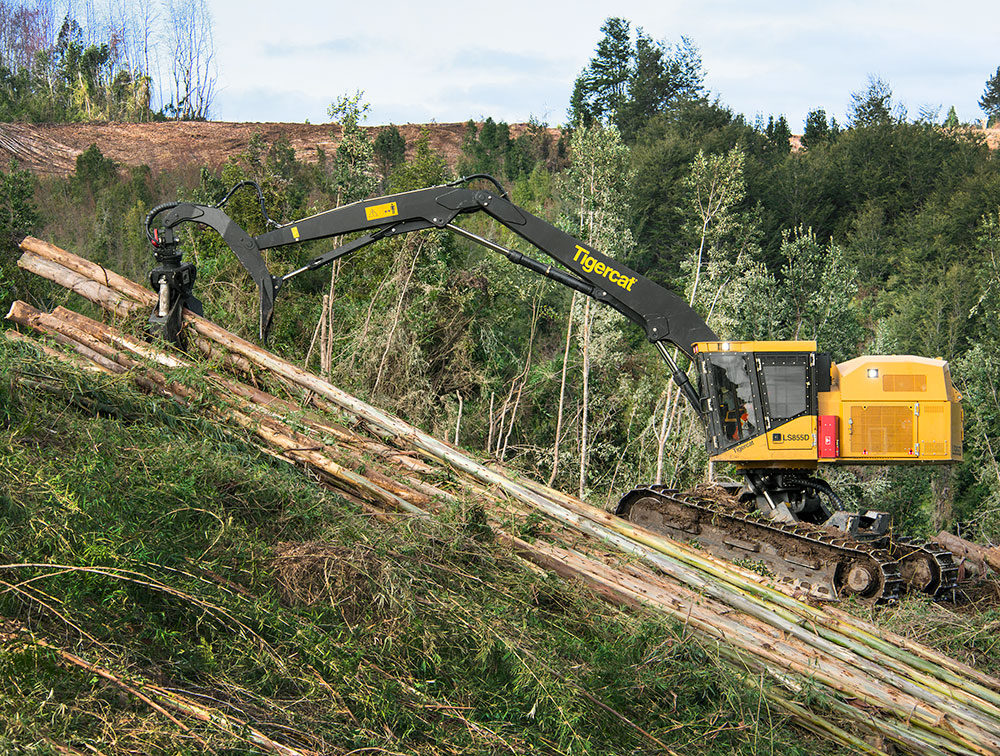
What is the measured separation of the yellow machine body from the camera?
30.7ft

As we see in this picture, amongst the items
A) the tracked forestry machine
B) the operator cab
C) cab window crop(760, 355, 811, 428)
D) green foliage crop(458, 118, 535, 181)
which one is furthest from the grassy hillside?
green foliage crop(458, 118, 535, 181)

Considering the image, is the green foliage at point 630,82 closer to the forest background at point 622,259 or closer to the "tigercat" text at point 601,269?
the forest background at point 622,259

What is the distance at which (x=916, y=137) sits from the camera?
42.8m

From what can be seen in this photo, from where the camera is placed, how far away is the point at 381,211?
31.7 ft

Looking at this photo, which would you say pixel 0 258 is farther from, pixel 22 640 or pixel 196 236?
pixel 22 640

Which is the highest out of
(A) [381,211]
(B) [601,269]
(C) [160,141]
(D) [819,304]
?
(C) [160,141]

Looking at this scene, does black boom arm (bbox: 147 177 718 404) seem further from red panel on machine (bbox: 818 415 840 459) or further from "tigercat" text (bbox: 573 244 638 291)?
red panel on machine (bbox: 818 415 840 459)

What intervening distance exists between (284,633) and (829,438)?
6.95 metres

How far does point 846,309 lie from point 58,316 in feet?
67.7

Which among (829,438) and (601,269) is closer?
(829,438)

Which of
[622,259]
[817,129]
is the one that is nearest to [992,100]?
[817,129]

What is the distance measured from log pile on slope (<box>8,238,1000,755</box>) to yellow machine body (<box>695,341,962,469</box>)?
3652 mm

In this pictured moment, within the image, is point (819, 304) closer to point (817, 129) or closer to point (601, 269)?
point (601, 269)

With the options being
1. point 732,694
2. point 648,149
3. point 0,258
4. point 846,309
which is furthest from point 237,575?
point 648,149
